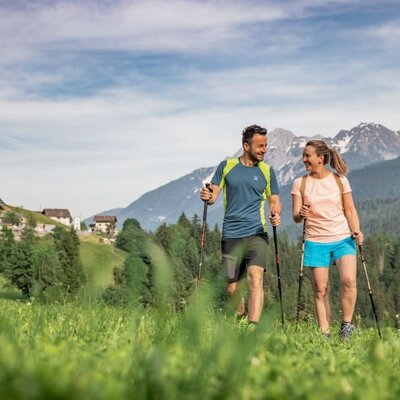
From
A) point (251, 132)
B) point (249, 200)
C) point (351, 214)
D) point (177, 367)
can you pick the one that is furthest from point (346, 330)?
point (177, 367)

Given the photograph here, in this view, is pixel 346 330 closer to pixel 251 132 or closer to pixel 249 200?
pixel 249 200

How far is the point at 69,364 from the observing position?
3539mm

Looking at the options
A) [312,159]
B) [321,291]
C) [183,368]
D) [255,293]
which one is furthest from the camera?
[255,293]

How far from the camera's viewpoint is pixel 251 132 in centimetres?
1170

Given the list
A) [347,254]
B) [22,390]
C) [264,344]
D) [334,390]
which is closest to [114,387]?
[22,390]

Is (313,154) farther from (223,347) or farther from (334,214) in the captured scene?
(223,347)

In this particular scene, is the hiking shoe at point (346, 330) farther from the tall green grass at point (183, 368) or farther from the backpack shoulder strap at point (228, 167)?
the tall green grass at point (183, 368)

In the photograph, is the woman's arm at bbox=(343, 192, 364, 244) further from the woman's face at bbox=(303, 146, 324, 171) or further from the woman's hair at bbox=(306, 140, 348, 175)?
the woman's face at bbox=(303, 146, 324, 171)

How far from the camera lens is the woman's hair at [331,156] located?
11148mm

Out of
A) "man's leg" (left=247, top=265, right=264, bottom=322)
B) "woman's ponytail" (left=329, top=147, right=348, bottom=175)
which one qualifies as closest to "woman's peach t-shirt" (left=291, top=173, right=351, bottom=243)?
"woman's ponytail" (left=329, top=147, right=348, bottom=175)

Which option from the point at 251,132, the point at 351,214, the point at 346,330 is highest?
the point at 251,132

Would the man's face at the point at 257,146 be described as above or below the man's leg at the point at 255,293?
above

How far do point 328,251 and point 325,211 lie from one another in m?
0.63

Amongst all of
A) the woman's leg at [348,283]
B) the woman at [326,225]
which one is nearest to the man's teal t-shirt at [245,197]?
the woman at [326,225]
